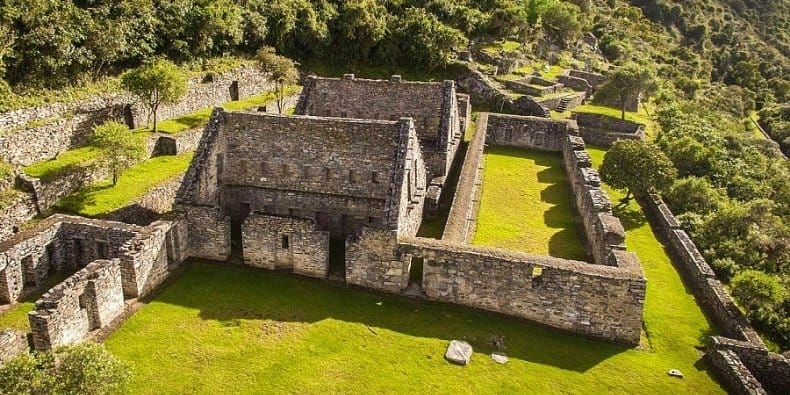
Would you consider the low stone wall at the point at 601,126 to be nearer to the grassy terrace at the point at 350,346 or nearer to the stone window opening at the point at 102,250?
the grassy terrace at the point at 350,346

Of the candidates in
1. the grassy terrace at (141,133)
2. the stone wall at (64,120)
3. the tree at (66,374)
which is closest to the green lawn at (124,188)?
the grassy terrace at (141,133)

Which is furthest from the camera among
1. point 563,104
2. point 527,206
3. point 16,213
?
point 563,104

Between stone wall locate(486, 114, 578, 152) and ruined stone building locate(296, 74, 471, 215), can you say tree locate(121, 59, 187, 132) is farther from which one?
stone wall locate(486, 114, 578, 152)

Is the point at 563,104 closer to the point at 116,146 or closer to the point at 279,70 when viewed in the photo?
the point at 279,70

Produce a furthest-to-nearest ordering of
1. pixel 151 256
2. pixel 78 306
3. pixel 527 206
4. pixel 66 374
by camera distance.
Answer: pixel 527 206 → pixel 151 256 → pixel 78 306 → pixel 66 374

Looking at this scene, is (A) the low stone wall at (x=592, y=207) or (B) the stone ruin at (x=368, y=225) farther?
(A) the low stone wall at (x=592, y=207)

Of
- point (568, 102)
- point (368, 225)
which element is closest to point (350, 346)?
point (368, 225)
